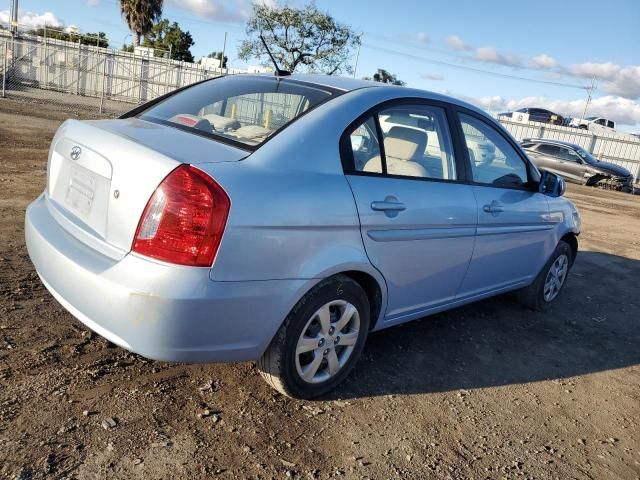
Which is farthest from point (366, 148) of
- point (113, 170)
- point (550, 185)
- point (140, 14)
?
point (140, 14)

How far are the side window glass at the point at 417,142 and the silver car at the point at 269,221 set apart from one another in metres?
0.01

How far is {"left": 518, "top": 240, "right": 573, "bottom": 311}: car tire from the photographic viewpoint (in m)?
5.07

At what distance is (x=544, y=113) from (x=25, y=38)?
118 ft

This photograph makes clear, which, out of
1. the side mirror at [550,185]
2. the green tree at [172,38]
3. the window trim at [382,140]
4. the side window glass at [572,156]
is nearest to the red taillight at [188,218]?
the window trim at [382,140]

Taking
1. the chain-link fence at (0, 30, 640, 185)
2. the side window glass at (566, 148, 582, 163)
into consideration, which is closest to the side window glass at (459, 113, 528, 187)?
the side window glass at (566, 148, 582, 163)

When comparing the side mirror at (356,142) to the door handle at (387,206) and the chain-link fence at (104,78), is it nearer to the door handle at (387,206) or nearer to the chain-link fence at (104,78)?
the door handle at (387,206)

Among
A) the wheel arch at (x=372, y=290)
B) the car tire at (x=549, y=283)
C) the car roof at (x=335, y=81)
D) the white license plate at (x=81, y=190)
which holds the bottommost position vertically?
the car tire at (x=549, y=283)

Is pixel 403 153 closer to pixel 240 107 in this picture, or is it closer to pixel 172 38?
pixel 240 107

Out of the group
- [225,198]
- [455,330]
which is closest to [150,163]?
[225,198]

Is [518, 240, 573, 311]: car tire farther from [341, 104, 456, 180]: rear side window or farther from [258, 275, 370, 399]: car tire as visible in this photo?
[258, 275, 370, 399]: car tire

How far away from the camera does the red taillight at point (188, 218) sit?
2365mm

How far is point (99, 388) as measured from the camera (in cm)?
290

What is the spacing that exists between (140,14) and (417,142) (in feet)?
122

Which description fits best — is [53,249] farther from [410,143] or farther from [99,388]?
[410,143]
